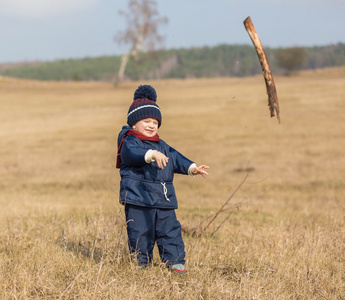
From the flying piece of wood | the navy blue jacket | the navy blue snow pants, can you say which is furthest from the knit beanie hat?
the flying piece of wood

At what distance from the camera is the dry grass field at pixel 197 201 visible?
3.55 metres

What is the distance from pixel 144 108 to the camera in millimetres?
4160

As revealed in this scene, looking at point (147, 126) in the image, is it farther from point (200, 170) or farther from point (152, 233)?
point (152, 233)

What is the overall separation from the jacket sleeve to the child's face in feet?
0.44

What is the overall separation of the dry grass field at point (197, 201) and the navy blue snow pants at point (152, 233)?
17cm

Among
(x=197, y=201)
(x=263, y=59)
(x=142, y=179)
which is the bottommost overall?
(x=197, y=201)

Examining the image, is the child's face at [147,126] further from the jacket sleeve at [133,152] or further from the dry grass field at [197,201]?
the dry grass field at [197,201]

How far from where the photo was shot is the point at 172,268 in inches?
155

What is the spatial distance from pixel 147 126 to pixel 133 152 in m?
0.41

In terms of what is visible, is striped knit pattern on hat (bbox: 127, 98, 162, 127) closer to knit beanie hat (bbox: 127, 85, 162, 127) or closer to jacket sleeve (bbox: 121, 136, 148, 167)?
knit beanie hat (bbox: 127, 85, 162, 127)

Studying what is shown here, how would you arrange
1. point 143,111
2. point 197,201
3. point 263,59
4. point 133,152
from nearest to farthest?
point 133,152, point 143,111, point 263,59, point 197,201

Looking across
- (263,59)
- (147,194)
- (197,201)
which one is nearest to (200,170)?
(147,194)

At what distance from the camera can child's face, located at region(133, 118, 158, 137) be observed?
4180 mm

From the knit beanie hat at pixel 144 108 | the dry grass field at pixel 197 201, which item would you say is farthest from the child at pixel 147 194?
the dry grass field at pixel 197 201
